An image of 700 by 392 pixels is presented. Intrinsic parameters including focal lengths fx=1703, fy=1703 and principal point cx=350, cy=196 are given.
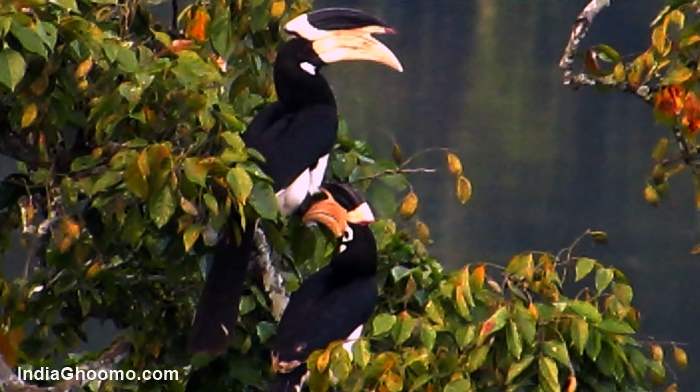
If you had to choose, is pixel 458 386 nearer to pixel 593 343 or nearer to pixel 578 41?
pixel 593 343

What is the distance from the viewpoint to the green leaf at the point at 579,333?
1.66 meters

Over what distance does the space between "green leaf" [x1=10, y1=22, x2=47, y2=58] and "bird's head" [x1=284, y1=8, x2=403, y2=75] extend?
1.14ft

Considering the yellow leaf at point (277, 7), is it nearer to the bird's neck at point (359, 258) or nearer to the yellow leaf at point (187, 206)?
the bird's neck at point (359, 258)

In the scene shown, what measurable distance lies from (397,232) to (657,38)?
0.40m

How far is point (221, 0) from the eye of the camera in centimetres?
202

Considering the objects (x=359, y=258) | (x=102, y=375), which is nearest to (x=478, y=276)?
(x=359, y=258)

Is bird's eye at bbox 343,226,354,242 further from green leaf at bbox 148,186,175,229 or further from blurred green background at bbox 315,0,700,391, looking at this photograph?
blurred green background at bbox 315,0,700,391

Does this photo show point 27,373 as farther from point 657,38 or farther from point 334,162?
point 657,38

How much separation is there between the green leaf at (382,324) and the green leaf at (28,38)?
16.4 inches

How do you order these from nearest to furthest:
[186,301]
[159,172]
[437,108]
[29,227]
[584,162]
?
[159,172] → [29,227] → [186,301] → [584,162] → [437,108]

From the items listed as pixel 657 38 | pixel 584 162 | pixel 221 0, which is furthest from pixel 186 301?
pixel 584 162

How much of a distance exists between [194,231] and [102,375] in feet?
1.18

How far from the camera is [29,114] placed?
68.4 inches

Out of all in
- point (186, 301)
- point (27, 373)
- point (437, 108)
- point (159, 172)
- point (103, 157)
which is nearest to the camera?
point (159, 172)
